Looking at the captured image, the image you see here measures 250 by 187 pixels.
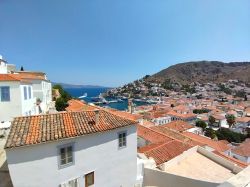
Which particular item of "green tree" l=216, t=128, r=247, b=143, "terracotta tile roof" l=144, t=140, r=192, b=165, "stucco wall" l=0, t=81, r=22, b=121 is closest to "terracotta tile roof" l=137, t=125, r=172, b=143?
"terracotta tile roof" l=144, t=140, r=192, b=165

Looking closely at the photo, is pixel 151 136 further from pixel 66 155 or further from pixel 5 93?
pixel 5 93

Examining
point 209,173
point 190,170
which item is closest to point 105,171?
point 190,170

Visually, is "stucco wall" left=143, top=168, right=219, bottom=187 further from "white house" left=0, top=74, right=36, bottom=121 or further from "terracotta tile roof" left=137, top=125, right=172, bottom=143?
"white house" left=0, top=74, right=36, bottom=121

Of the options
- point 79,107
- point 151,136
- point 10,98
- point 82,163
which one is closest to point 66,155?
point 82,163

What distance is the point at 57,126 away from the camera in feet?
40.7

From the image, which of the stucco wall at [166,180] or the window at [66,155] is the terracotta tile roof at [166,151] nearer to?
the stucco wall at [166,180]

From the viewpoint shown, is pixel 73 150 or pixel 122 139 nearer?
pixel 73 150

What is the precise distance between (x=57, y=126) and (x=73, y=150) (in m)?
1.82

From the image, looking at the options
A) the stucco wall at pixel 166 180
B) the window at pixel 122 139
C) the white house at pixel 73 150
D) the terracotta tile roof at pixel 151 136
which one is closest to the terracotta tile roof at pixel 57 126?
the white house at pixel 73 150

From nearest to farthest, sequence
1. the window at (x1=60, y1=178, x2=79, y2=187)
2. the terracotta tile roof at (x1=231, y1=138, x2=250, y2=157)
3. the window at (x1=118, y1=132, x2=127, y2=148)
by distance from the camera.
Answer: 1. the window at (x1=60, y1=178, x2=79, y2=187)
2. the window at (x1=118, y1=132, x2=127, y2=148)
3. the terracotta tile roof at (x1=231, y1=138, x2=250, y2=157)

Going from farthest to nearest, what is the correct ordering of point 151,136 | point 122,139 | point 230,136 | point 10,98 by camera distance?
point 230,136
point 151,136
point 10,98
point 122,139

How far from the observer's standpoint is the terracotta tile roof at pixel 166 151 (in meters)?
18.2

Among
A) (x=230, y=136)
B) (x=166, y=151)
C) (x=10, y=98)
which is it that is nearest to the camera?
(x=166, y=151)

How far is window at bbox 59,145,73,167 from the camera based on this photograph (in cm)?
1141
